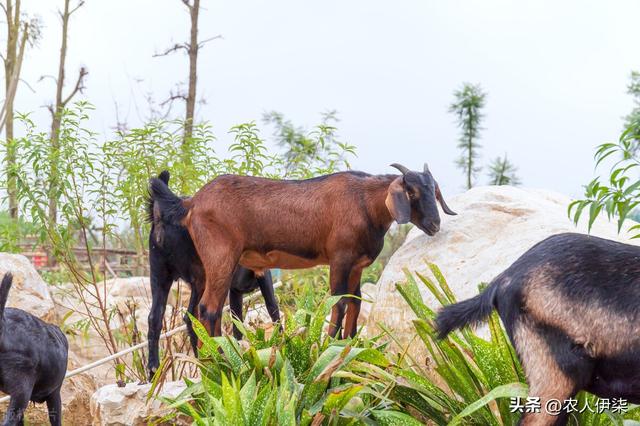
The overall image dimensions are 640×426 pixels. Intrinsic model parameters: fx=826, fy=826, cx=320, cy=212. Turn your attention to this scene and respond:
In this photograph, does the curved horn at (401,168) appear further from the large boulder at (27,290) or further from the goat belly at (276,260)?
the large boulder at (27,290)

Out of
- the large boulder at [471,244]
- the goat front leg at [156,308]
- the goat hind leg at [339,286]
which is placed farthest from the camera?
the goat front leg at [156,308]

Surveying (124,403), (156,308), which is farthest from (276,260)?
(124,403)

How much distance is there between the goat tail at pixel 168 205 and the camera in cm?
527

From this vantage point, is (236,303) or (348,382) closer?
(348,382)

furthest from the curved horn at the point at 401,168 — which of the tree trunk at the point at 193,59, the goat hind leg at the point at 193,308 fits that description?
the tree trunk at the point at 193,59

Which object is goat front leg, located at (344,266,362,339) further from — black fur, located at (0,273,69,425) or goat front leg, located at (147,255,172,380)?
black fur, located at (0,273,69,425)

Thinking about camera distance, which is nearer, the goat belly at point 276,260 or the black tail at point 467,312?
the black tail at point 467,312

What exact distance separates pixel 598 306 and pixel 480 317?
0.43 meters

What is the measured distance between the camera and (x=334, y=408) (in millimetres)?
3531

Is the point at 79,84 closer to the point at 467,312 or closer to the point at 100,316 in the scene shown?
the point at 100,316

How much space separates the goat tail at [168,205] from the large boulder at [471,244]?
1.36m

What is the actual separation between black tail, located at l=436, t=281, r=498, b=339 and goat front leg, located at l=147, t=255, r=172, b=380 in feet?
9.09

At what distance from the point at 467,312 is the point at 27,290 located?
5337 mm

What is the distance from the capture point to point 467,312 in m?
3.06
